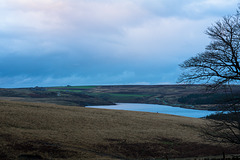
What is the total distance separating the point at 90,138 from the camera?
31.2 m

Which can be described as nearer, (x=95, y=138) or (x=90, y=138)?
(x=90, y=138)

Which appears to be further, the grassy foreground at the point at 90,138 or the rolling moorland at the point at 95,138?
the grassy foreground at the point at 90,138

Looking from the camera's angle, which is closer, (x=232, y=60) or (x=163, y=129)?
(x=232, y=60)

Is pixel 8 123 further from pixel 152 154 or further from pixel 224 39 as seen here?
pixel 224 39

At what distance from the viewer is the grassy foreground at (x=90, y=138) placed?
77.9 feet

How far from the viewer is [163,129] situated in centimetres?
4322

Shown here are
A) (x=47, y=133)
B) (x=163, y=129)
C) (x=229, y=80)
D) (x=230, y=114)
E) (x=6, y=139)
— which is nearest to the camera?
(x=229, y=80)

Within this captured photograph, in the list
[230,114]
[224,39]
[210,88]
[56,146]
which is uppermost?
[224,39]

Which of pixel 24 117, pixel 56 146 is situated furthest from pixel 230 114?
pixel 24 117

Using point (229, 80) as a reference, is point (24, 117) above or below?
below

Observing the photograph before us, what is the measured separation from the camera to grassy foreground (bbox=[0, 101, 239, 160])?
23.8m

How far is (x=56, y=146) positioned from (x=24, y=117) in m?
15.0

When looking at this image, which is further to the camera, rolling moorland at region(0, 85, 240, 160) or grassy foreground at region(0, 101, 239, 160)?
grassy foreground at region(0, 101, 239, 160)

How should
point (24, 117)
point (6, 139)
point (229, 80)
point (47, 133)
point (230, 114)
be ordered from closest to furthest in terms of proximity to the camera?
1. point (229, 80)
2. point (230, 114)
3. point (6, 139)
4. point (47, 133)
5. point (24, 117)
